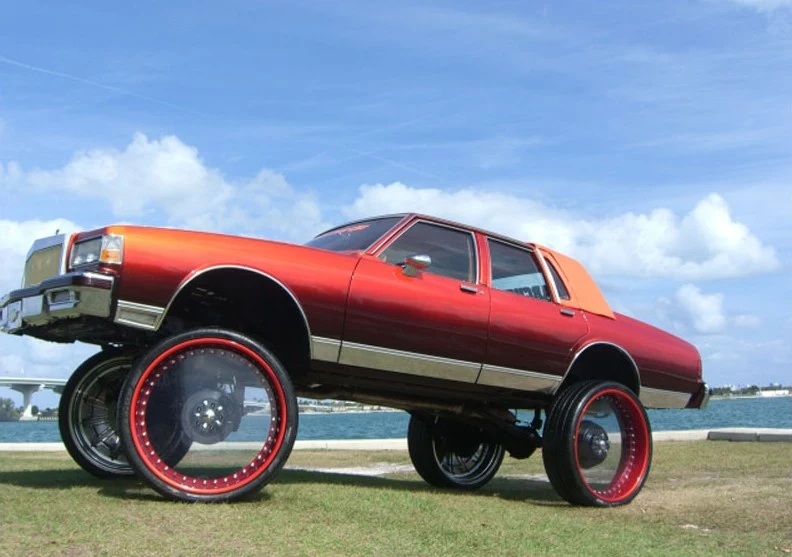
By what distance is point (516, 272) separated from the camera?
7281 millimetres

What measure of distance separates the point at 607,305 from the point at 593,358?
50 centimetres

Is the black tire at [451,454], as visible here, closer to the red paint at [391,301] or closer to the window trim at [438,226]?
the red paint at [391,301]

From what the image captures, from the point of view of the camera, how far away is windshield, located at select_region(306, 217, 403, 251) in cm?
653

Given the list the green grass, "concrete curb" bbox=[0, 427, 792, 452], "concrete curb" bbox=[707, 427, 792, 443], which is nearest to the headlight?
the green grass

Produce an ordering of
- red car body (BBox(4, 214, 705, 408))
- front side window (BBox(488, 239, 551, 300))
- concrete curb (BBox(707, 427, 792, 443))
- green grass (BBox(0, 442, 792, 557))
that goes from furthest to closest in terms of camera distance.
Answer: concrete curb (BBox(707, 427, 792, 443)), front side window (BBox(488, 239, 551, 300)), red car body (BBox(4, 214, 705, 408)), green grass (BBox(0, 442, 792, 557))

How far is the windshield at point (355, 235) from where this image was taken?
653cm

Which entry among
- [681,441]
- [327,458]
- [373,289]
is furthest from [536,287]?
[681,441]

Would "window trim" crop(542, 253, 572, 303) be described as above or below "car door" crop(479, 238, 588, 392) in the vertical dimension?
above

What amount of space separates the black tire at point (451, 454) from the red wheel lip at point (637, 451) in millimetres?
1333

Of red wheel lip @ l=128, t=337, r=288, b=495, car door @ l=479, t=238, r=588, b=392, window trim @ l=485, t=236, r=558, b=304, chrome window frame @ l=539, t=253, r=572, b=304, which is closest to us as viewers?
red wheel lip @ l=128, t=337, r=288, b=495

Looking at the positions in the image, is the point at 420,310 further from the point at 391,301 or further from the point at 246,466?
the point at 246,466

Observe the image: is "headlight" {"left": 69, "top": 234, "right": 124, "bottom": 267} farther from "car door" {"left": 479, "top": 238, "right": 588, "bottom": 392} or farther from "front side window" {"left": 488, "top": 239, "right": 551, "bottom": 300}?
"front side window" {"left": 488, "top": 239, "right": 551, "bottom": 300}

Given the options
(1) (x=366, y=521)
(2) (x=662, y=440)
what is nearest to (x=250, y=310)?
(1) (x=366, y=521)

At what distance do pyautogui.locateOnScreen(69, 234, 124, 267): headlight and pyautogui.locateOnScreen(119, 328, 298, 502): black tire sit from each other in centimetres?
59
